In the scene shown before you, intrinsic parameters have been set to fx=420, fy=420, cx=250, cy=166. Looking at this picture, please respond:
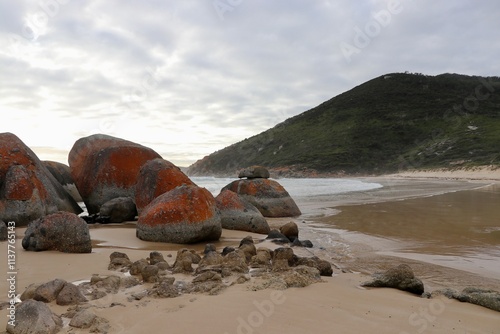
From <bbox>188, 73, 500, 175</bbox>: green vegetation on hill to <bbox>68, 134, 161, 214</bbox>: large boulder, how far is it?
37.6 metres

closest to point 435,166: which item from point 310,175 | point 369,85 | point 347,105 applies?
point 310,175

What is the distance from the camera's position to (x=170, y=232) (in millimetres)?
7555

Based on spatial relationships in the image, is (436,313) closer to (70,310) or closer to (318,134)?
(70,310)

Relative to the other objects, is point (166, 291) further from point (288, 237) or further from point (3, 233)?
point (288, 237)

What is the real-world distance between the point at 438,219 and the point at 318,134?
210 ft

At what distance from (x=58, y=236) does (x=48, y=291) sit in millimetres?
2616

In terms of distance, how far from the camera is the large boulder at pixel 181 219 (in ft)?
24.8

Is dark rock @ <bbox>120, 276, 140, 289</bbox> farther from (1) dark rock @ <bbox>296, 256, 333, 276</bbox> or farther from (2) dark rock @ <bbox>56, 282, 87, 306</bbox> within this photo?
(1) dark rock @ <bbox>296, 256, 333, 276</bbox>

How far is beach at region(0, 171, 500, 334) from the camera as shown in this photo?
314 centimetres

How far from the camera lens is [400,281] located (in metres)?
4.50

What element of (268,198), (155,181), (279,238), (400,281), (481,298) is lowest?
(481,298)

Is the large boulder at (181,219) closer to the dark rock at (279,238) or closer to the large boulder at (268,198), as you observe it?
the dark rock at (279,238)

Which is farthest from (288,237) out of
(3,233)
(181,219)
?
(3,233)

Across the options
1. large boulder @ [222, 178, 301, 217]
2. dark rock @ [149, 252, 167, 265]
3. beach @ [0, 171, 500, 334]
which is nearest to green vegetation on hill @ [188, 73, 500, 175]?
large boulder @ [222, 178, 301, 217]
